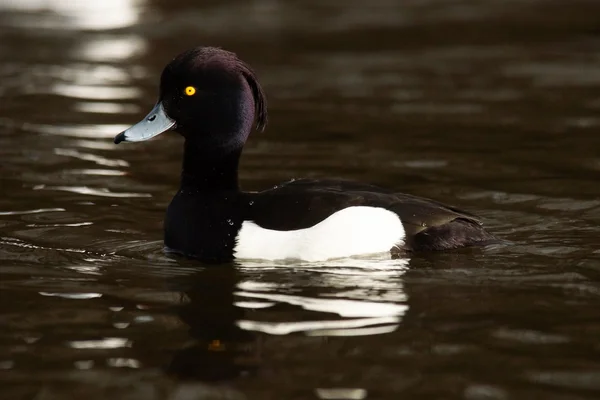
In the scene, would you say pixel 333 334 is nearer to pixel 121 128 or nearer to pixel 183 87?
pixel 183 87

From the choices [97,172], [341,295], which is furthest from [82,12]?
[341,295]

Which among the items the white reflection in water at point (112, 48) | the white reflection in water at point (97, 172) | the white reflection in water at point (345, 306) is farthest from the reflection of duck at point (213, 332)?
the white reflection in water at point (112, 48)

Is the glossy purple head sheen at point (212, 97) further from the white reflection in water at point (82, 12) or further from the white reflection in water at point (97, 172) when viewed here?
the white reflection in water at point (82, 12)

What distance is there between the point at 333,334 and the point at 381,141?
15.1 feet

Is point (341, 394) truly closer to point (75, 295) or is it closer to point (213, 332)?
point (213, 332)

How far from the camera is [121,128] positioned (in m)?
10.3

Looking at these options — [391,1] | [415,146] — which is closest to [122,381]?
[415,146]

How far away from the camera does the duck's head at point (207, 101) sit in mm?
6895

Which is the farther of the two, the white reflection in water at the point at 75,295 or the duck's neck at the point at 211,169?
the duck's neck at the point at 211,169

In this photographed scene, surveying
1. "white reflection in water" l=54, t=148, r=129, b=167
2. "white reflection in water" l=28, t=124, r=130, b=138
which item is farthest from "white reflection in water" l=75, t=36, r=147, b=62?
"white reflection in water" l=54, t=148, r=129, b=167

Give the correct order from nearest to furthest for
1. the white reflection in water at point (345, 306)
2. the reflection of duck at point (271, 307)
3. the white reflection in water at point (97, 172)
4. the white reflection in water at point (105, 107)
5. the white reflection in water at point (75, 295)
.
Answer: the reflection of duck at point (271, 307) → the white reflection in water at point (345, 306) → the white reflection in water at point (75, 295) → the white reflection in water at point (97, 172) → the white reflection in water at point (105, 107)

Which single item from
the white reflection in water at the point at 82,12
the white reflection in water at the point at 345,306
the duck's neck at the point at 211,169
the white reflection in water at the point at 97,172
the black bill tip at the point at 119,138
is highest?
the white reflection in water at the point at 82,12

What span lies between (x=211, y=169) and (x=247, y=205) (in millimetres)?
382

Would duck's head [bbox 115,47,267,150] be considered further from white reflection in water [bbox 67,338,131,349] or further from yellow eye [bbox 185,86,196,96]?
white reflection in water [bbox 67,338,131,349]
